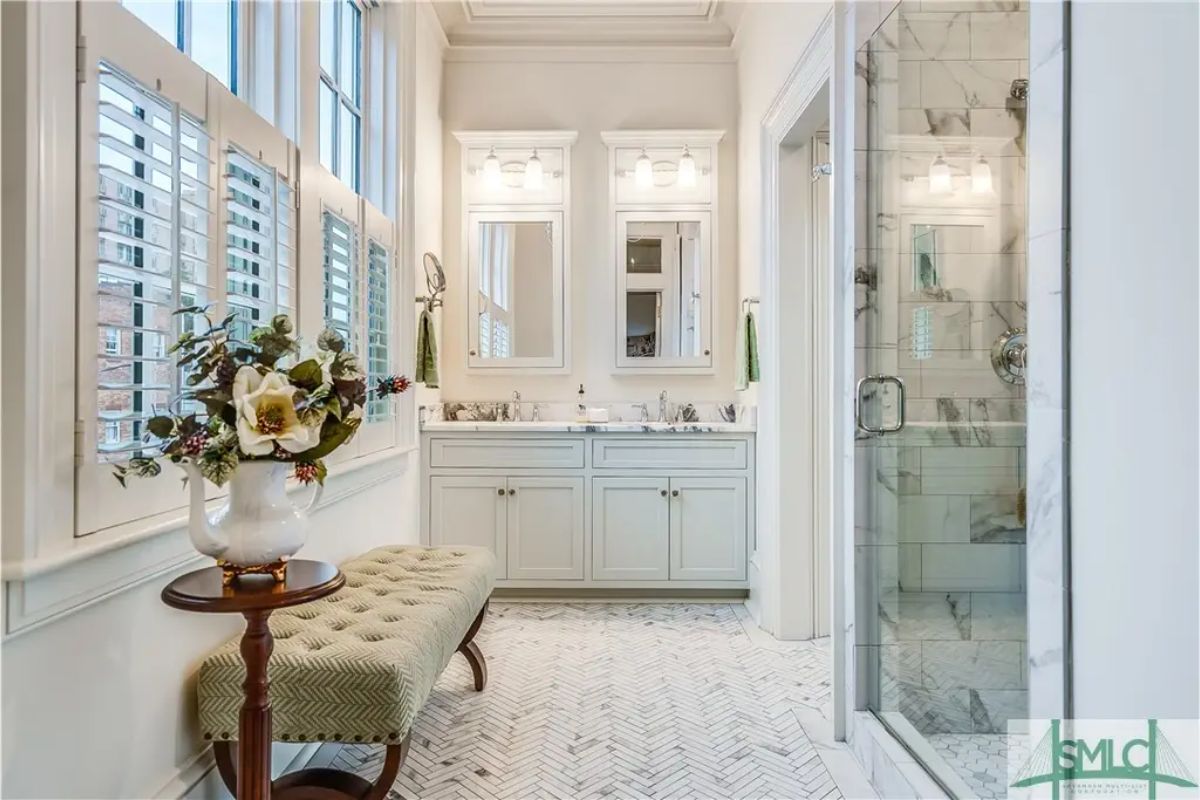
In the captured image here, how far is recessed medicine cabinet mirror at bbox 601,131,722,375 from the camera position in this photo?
13.0 feet

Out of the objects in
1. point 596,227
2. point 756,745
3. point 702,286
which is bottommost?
point 756,745

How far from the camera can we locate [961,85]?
1.99m

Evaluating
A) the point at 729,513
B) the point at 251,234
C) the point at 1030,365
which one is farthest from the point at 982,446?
the point at 251,234

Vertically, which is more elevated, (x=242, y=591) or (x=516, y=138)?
(x=516, y=138)

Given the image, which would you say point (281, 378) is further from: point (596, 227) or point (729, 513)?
point (596, 227)

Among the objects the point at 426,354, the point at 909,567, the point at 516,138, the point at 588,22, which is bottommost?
the point at 909,567

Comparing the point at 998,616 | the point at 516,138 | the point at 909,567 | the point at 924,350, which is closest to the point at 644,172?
the point at 516,138

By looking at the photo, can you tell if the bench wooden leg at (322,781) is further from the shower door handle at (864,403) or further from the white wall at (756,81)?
the white wall at (756,81)

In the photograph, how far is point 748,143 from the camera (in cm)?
362

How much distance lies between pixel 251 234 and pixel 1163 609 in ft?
6.53

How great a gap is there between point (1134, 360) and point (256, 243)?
1893 mm

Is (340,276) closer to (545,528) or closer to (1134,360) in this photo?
(545,528)

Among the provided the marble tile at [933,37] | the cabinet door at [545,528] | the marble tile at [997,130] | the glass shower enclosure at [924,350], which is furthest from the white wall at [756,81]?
the cabinet door at [545,528]

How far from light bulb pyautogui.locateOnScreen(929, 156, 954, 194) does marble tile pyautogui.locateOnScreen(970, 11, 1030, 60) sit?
0.28 meters
